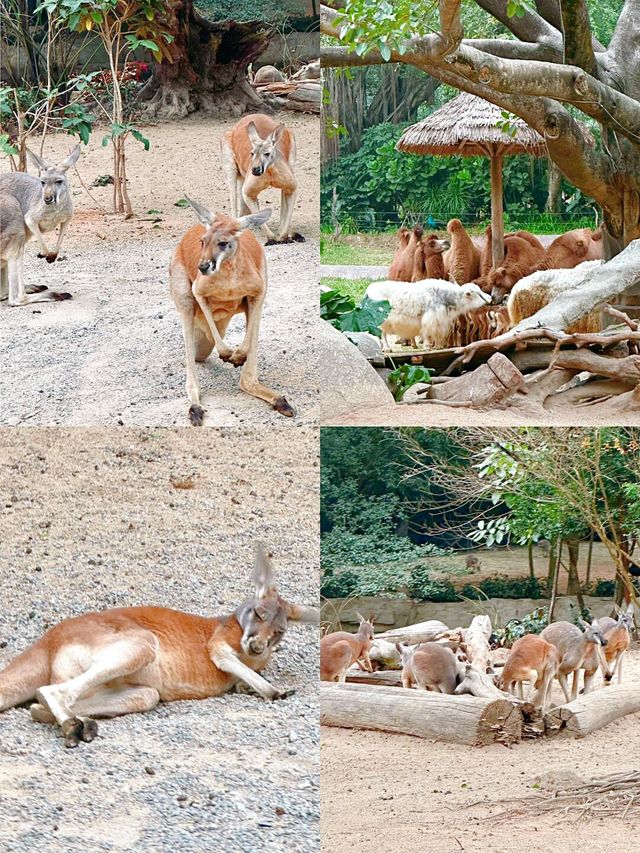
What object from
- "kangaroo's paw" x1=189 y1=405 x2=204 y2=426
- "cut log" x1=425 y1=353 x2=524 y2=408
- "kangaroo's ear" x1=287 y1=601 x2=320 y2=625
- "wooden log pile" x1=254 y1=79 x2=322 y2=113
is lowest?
"kangaroo's ear" x1=287 y1=601 x2=320 y2=625

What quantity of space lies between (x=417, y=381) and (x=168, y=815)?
307 centimetres

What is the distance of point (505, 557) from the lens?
740cm

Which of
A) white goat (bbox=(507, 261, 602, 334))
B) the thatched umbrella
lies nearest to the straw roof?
the thatched umbrella

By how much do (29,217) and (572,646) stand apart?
3753 mm

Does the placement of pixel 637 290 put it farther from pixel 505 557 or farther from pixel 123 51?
pixel 123 51

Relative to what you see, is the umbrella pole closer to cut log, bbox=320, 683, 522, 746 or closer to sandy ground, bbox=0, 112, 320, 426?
sandy ground, bbox=0, 112, 320, 426

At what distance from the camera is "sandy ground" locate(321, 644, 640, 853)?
4750mm

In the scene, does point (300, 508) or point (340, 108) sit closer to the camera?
point (300, 508)

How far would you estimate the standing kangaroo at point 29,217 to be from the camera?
5.29m

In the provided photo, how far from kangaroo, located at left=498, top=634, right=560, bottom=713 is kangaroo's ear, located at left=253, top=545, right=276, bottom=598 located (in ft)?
6.70

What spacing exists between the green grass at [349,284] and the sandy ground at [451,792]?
4432 millimetres

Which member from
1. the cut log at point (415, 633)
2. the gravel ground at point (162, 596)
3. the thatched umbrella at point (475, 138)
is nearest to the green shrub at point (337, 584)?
the cut log at point (415, 633)

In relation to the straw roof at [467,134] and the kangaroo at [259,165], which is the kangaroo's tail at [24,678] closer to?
the kangaroo at [259,165]

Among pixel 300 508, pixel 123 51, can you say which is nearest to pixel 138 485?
pixel 300 508
